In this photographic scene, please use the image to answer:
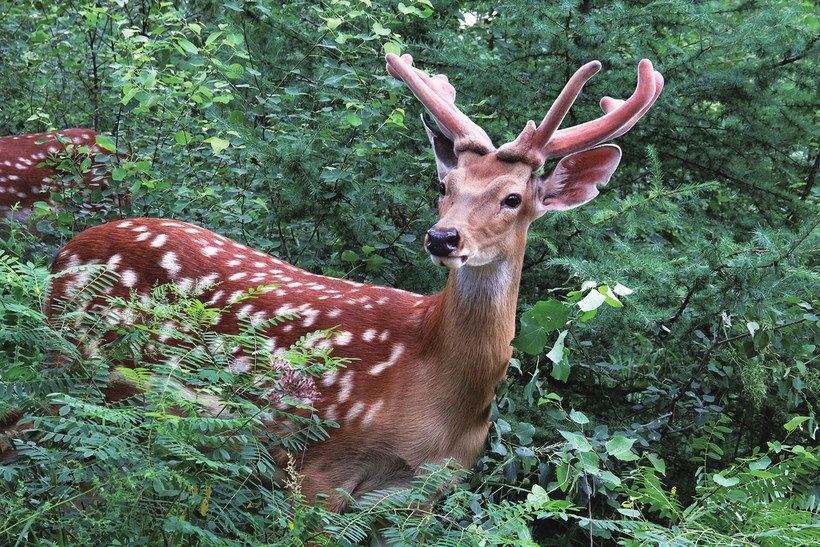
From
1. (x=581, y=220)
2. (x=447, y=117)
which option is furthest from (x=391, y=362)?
(x=581, y=220)

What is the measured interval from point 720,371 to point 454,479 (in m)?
1.89

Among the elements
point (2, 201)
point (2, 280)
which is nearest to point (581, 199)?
point (2, 280)

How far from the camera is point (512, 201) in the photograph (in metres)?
3.71

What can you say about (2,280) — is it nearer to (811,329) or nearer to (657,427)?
(657,427)

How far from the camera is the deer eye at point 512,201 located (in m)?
3.70

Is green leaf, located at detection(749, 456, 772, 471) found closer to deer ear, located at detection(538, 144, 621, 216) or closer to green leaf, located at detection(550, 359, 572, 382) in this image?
green leaf, located at detection(550, 359, 572, 382)

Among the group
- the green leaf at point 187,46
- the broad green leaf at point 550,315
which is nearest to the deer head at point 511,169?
the broad green leaf at point 550,315

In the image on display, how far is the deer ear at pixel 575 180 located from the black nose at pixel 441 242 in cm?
67

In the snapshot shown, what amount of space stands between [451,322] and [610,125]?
1068mm

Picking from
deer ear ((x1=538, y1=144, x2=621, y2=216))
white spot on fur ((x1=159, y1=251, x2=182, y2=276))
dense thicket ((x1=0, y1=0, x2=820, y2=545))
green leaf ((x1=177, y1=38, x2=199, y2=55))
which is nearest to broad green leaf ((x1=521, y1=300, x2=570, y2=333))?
dense thicket ((x1=0, y1=0, x2=820, y2=545))

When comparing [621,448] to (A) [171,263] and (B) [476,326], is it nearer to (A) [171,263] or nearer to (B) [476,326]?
(B) [476,326]

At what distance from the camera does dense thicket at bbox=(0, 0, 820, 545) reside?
3.72 meters

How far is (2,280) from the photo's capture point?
9.86ft

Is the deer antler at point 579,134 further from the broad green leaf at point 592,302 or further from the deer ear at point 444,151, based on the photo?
the broad green leaf at point 592,302
